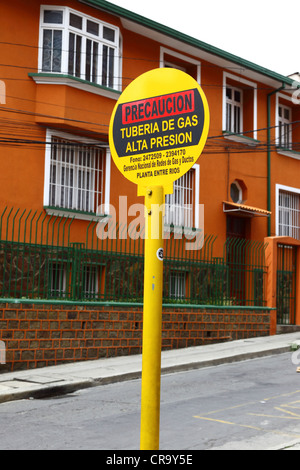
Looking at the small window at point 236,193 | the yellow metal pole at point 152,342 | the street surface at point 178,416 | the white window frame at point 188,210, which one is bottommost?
the street surface at point 178,416

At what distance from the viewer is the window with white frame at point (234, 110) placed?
19288 millimetres

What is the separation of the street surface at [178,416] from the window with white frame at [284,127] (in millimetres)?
11174

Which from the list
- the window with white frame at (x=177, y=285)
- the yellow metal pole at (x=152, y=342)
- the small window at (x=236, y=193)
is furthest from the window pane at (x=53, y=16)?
the yellow metal pole at (x=152, y=342)

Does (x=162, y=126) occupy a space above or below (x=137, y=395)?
above

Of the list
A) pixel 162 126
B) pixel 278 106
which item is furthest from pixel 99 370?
pixel 278 106

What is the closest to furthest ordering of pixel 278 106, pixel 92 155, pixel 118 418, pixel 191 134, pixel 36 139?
pixel 191 134 < pixel 118 418 < pixel 36 139 < pixel 92 155 < pixel 278 106

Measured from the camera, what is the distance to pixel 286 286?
58.5 ft

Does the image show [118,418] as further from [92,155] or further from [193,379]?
[92,155]

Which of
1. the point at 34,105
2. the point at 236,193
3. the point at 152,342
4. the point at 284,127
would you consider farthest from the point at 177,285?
the point at 152,342

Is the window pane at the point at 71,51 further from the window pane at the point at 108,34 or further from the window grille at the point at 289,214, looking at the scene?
the window grille at the point at 289,214

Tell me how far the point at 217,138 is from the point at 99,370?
926cm

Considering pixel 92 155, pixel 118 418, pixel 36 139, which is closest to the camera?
pixel 118 418

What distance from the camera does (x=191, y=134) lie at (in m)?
3.32

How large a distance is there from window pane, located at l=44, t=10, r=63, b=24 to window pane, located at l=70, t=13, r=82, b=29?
26 cm
